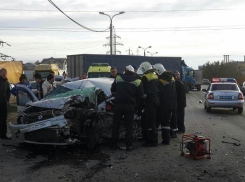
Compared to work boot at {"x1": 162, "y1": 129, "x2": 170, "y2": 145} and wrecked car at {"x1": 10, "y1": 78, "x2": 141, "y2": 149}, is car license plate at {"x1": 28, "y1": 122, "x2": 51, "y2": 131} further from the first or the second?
work boot at {"x1": 162, "y1": 129, "x2": 170, "y2": 145}

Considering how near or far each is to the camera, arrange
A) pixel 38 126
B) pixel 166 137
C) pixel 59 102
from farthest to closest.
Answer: pixel 166 137, pixel 59 102, pixel 38 126

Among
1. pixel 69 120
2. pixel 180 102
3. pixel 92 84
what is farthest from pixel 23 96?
pixel 180 102

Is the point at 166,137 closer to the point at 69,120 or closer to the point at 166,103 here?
the point at 166,103

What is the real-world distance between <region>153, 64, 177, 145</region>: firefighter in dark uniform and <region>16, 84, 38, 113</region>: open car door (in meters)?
3.09

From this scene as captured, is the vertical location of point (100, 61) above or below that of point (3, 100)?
above

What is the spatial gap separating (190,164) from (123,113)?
1.98m

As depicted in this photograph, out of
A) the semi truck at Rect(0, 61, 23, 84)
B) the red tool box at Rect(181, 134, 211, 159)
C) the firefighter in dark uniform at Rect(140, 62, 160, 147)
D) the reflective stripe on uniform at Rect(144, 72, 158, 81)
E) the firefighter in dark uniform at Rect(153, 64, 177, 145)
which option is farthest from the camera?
the semi truck at Rect(0, 61, 23, 84)

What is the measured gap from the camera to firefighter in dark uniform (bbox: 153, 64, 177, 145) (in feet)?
29.4

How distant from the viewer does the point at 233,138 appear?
9.91m

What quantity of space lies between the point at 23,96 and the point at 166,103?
365cm

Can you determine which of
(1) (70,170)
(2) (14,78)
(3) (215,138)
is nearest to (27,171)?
(1) (70,170)

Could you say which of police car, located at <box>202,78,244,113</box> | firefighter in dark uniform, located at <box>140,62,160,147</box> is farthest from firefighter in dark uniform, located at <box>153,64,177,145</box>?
police car, located at <box>202,78,244,113</box>

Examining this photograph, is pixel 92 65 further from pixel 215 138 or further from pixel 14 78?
pixel 215 138

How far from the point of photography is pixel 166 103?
354 inches
